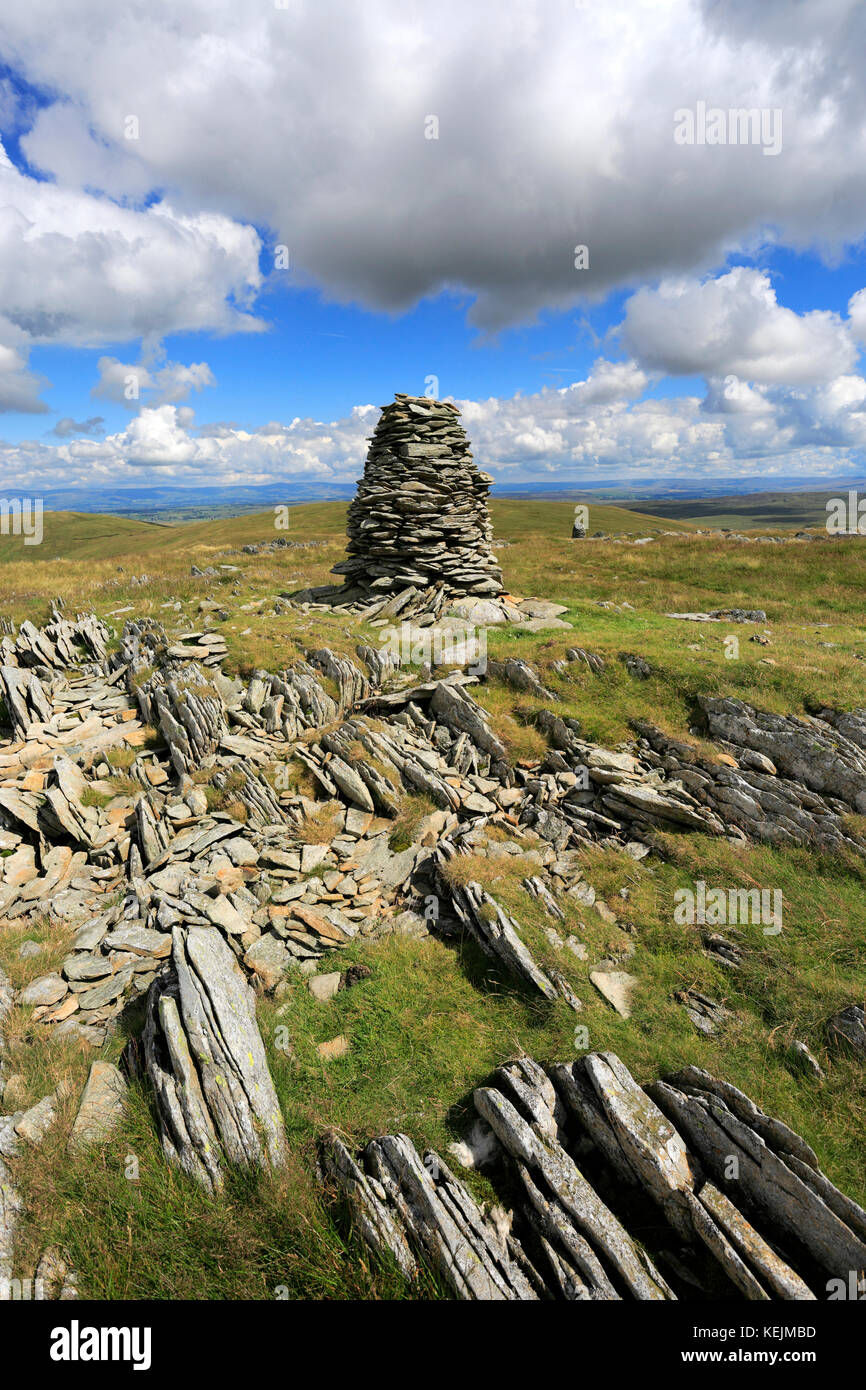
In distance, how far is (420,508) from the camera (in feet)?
93.2

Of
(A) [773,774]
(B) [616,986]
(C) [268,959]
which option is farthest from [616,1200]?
(A) [773,774]

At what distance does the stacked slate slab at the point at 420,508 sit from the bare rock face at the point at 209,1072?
22094 millimetres

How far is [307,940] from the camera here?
1141cm

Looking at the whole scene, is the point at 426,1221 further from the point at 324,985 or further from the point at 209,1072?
the point at 324,985

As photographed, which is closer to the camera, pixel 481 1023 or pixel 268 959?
pixel 481 1023

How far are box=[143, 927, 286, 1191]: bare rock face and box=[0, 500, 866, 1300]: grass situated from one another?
0.29 m

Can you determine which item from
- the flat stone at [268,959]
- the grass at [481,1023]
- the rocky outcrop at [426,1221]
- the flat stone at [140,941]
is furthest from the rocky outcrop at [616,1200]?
the flat stone at [140,941]

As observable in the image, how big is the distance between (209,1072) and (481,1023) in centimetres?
451

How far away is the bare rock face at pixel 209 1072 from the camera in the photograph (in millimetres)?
7363

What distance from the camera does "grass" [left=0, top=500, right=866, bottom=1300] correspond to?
653 cm
